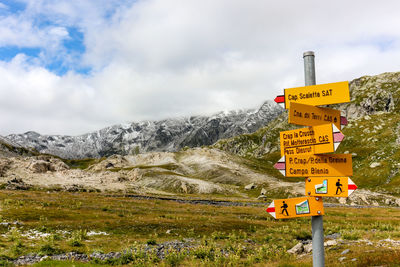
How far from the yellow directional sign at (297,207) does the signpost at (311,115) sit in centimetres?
223

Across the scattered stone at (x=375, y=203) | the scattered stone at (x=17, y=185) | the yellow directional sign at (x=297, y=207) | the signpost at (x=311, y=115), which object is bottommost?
the scattered stone at (x=375, y=203)

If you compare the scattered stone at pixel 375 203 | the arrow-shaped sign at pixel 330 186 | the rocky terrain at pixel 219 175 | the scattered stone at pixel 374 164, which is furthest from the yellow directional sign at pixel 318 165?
the scattered stone at pixel 374 164

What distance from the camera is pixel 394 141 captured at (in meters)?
156

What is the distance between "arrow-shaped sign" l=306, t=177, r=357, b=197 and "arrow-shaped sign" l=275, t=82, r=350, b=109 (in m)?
2.20

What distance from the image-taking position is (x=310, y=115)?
26.8 feet

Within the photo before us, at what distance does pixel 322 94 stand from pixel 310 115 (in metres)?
0.72

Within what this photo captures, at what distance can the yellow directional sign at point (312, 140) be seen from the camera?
7.40m

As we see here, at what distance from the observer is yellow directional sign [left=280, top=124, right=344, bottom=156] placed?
740 cm

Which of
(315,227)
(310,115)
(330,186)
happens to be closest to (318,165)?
(330,186)

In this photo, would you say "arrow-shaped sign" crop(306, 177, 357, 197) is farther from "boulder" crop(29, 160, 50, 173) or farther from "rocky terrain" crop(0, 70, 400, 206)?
"boulder" crop(29, 160, 50, 173)

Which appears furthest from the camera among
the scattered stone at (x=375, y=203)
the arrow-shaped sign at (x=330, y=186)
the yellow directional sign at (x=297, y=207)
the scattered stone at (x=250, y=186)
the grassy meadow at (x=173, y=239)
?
the scattered stone at (x=250, y=186)

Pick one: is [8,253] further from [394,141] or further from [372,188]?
[394,141]

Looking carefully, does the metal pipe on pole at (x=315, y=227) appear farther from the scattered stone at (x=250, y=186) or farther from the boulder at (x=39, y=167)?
the boulder at (x=39, y=167)

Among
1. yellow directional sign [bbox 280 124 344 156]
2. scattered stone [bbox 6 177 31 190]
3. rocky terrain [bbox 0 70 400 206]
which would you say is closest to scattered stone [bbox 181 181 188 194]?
rocky terrain [bbox 0 70 400 206]
